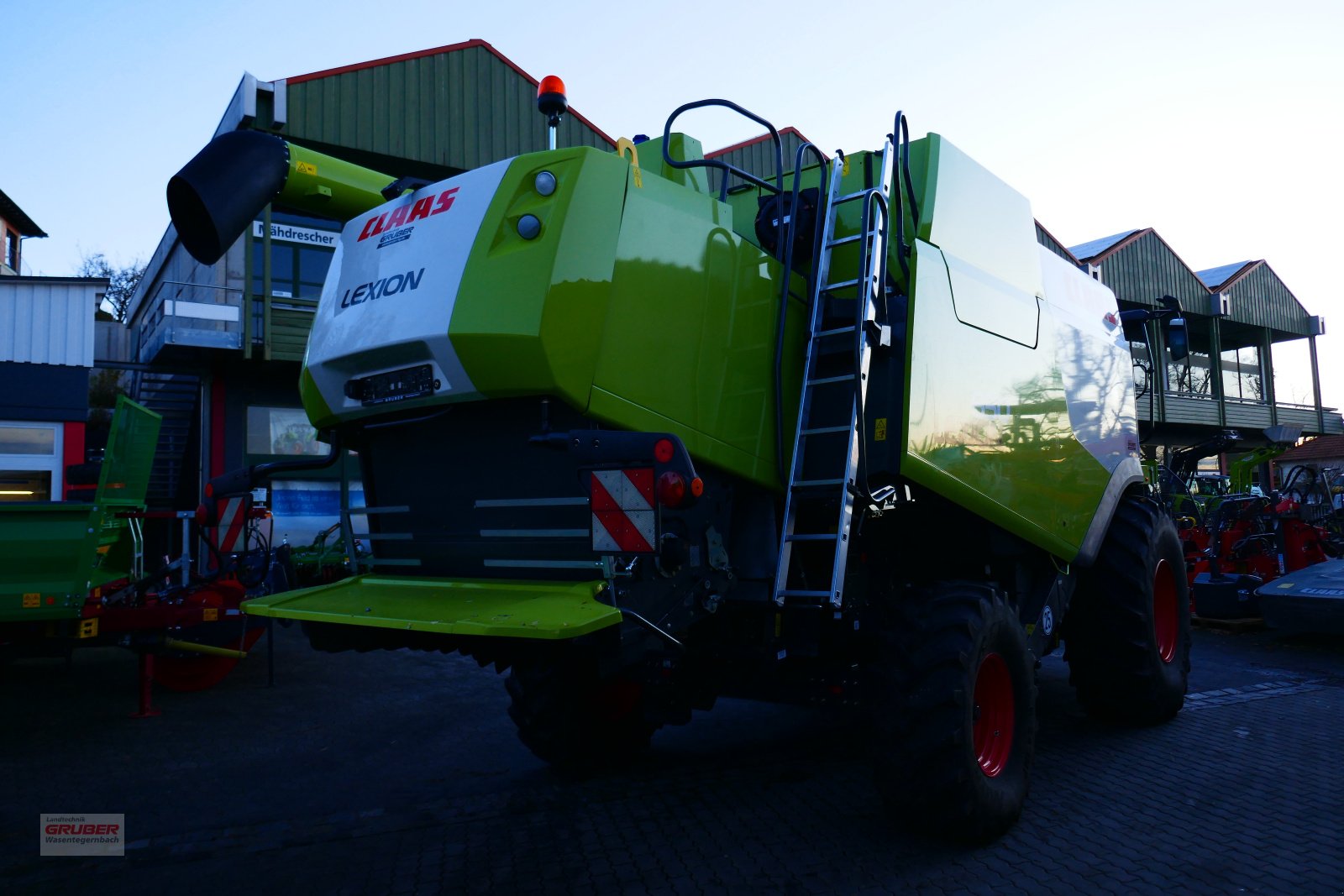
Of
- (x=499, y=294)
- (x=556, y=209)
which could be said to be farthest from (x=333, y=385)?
(x=556, y=209)

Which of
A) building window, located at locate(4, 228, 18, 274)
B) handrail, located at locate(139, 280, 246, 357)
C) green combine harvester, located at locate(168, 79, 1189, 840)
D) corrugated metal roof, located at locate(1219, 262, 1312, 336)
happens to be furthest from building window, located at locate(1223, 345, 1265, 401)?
building window, located at locate(4, 228, 18, 274)

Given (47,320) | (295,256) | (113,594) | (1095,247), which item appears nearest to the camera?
(113,594)

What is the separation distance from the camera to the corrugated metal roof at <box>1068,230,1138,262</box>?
2509 centimetres

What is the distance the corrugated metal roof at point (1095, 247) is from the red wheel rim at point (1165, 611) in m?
20.9

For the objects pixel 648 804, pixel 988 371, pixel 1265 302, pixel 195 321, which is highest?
pixel 1265 302

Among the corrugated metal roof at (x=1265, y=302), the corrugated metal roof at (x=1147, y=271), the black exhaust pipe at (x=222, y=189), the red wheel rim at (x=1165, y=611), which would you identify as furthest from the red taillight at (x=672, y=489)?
the corrugated metal roof at (x=1265, y=302)

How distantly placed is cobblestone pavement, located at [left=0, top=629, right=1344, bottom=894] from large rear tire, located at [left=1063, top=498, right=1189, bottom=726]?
194 millimetres

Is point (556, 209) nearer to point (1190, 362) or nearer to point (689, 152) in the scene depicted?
point (689, 152)

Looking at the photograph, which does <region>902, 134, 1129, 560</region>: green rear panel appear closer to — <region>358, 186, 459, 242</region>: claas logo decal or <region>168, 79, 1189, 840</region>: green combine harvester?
<region>168, 79, 1189, 840</region>: green combine harvester

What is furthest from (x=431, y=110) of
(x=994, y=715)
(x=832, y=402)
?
(x=994, y=715)

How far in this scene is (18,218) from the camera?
3120cm

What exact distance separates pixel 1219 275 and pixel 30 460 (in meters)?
30.9

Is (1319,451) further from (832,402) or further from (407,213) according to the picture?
(407,213)

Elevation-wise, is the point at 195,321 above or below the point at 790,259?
above
